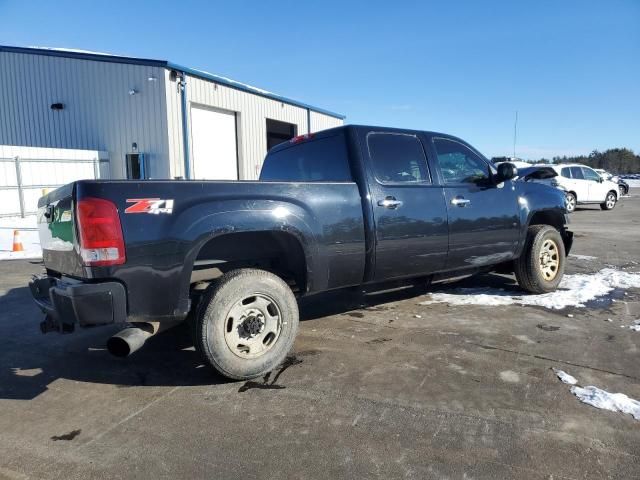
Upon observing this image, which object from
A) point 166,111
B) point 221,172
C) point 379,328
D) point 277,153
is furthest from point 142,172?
point 379,328

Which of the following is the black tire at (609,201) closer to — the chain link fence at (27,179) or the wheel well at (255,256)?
the wheel well at (255,256)

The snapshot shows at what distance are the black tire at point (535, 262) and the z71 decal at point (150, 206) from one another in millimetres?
4325

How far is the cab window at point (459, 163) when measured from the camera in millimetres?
4871

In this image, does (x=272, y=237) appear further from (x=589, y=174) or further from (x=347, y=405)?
(x=589, y=174)

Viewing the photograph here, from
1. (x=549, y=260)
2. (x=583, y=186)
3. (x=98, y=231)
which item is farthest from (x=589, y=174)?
(x=98, y=231)

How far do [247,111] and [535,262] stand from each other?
16.4m

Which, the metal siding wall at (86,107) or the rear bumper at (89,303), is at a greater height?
the metal siding wall at (86,107)

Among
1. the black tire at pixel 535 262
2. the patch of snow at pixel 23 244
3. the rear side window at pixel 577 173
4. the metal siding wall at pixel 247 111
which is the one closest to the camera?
the black tire at pixel 535 262

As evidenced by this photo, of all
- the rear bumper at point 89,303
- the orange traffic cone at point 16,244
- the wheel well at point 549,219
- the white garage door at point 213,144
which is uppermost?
the white garage door at point 213,144

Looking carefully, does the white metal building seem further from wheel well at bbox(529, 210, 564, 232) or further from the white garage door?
wheel well at bbox(529, 210, 564, 232)

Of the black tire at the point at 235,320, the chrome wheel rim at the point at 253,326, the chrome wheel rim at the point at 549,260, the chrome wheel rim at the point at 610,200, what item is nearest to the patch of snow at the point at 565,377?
the black tire at the point at 235,320

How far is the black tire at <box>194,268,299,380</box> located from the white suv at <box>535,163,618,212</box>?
1702 cm

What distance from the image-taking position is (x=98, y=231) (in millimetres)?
2920

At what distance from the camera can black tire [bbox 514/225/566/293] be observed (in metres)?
5.63
